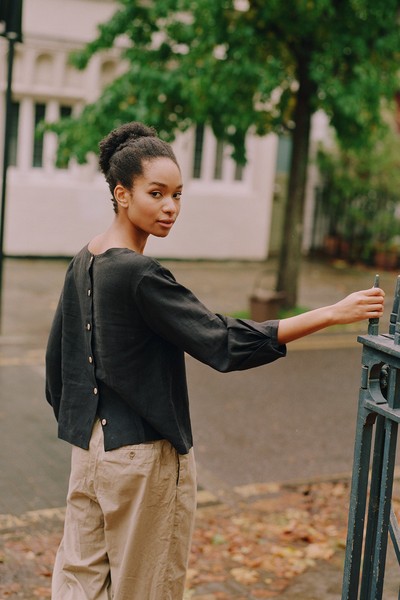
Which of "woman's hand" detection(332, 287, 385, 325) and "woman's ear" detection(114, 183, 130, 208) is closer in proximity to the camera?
"woman's hand" detection(332, 287, 385, 325)

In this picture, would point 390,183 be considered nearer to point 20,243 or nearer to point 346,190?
point 346,190

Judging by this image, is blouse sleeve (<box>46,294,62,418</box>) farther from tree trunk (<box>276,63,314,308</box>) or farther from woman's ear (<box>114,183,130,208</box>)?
tree trunk (<box>276,63,314,308</box>)

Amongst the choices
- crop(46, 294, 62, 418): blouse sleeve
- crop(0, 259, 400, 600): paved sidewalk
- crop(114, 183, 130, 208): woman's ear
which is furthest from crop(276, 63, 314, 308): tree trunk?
crop(114, 183, 130, 208): woman's ear

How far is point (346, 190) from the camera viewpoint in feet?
55.9

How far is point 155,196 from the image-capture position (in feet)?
9.87

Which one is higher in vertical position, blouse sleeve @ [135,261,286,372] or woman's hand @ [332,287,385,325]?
woman's hand @ [332,287,385,325]

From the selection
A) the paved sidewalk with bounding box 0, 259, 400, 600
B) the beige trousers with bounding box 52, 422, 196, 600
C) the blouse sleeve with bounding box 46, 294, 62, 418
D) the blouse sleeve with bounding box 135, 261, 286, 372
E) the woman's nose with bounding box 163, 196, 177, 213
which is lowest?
the paved sidewalk with bounding box 0, 259, 400, 600

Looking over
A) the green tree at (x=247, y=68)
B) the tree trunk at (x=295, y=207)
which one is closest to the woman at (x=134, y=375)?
the green tree at (x=247, y=68)

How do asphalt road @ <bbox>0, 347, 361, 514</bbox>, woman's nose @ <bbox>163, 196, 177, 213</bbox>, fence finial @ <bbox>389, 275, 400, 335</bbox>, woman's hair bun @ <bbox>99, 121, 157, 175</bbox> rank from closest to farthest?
fence finial @ <bbox>389, 275, 400, 335</bbox> < woman's nose @ <bbox>163, 196, 177, 213</bbox> < woman's hair bun @ <bbox>99, 121, 157, 175</bbox> < asphalt road @ <bbox>0, 347, 361, 514</bbox>

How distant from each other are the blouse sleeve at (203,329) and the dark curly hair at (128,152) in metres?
0.33

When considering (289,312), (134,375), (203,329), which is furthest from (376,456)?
(289,312)

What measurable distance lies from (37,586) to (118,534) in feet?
4.91

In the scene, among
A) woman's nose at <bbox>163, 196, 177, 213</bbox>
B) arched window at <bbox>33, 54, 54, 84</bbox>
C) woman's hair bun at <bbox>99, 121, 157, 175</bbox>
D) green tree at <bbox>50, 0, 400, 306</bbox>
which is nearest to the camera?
woman's nose at <bbox>163, 196, 177, 213</bbox>

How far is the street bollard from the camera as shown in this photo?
2.83 metres
